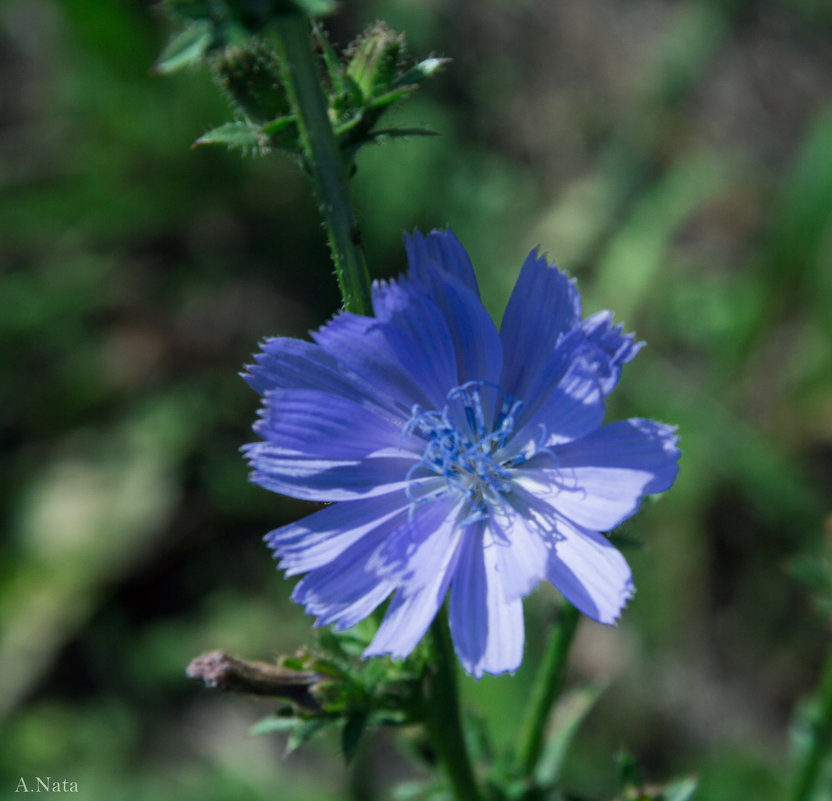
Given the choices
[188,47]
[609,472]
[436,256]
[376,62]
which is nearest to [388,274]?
[436,256]

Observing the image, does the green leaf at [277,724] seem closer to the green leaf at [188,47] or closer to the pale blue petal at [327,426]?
the pale blue petal at [327,426]

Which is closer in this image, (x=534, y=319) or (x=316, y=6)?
(x=316, y=6)

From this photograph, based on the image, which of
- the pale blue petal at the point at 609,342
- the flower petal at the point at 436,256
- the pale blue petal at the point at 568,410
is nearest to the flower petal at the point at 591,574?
the pale blue petal at the point at 568,410

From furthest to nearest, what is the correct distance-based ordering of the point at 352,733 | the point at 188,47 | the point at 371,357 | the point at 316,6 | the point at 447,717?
the point at 447,717, the point at 352,733, the point at 371,357, the point at 188,47, the point at 316,6

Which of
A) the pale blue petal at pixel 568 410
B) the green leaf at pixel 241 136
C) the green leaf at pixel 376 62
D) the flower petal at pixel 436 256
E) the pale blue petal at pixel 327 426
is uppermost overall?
the green leaf at pixel 376 62

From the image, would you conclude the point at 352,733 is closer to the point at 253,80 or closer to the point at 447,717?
the point at 447,717

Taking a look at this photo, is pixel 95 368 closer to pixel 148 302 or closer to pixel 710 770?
pixel 148 302

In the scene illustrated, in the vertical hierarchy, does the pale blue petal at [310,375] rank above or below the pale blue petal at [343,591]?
above
